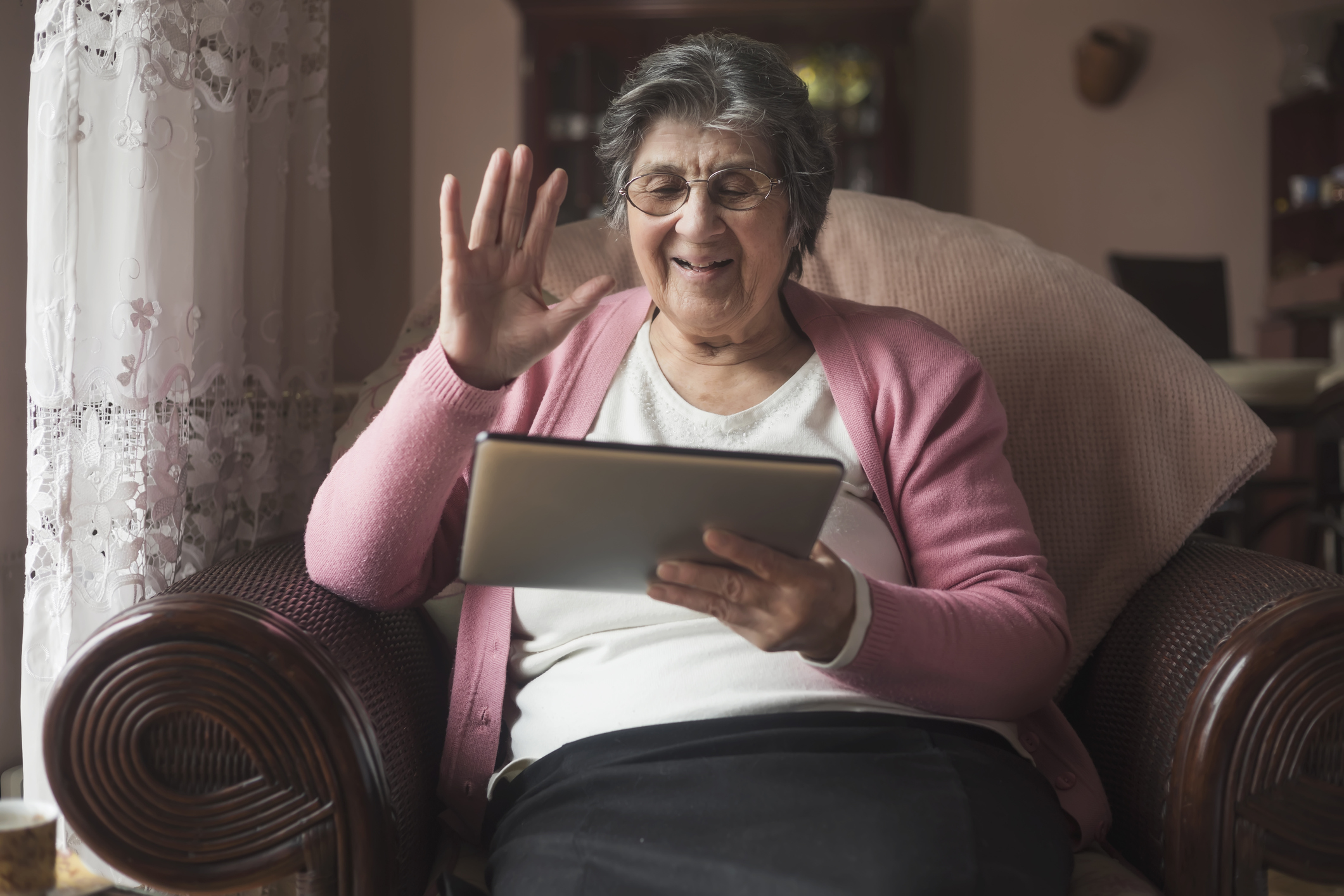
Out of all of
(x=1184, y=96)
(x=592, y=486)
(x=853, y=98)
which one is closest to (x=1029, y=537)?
(x=592, y=486)

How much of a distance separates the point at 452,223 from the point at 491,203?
43 mm

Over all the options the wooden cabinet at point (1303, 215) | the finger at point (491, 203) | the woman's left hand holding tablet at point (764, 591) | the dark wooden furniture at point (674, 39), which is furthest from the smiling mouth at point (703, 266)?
the wooden cabinet at point (1303, 215)

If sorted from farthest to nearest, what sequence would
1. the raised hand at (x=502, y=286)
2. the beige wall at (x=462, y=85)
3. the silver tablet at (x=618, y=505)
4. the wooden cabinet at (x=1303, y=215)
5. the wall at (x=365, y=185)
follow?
the beige wall at (x=462, y=85) → the wooden cabinet at (x=1303, y=215) → the wall at (x=365, y=185) → the raised hand at (x=502, y=286) → the silver tablet at (x=618, y=505)

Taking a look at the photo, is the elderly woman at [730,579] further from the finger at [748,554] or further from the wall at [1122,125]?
the wall at [1122,125]

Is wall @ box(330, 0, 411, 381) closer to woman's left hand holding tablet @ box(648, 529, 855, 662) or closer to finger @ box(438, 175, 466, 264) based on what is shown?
finger @ box(438, 175, 466, 264)

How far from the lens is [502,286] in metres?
0.98

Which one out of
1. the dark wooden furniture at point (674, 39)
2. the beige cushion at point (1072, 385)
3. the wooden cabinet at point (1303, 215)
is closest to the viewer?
the beige cushion at point (1072, 385)

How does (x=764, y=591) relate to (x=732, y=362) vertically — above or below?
below

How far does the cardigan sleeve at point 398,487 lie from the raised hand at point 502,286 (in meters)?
0.03

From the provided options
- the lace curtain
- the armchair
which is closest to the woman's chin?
the armchair

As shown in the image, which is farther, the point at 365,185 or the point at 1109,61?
the point at 1109,61

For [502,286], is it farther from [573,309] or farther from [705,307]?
[705,307]

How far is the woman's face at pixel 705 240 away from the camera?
1100mm

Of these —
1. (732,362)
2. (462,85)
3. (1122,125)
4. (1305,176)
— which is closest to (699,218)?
(732,362)
